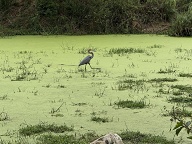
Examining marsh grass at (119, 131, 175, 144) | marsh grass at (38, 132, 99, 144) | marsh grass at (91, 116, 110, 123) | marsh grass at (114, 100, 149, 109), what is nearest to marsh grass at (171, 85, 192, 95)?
marsh grass at (114, 100, 149, 109)

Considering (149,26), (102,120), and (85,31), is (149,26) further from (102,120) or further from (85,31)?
(102,120)

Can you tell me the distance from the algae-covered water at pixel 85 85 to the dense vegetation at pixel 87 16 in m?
2.34

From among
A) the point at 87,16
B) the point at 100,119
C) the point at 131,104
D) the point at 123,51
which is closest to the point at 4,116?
the point at 100,119

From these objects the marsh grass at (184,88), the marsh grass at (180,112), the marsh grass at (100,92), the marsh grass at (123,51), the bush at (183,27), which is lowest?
the marsh grass at (180,112)

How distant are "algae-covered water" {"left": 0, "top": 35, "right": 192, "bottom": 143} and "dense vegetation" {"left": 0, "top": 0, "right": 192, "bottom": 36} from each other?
2.34 metres

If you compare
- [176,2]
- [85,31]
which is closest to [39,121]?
[85,31]

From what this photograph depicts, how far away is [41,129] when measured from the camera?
2734 mm

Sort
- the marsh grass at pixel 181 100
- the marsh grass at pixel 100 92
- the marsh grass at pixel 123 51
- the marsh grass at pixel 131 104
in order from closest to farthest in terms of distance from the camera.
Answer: the marsh grass at pixel 131 104 < the marsh grass at pixel 181 100 < the marsh grass at pixel 100 92 < the marsh grass at pixel 123 51

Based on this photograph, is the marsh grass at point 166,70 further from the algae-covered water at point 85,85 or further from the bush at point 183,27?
the bush at point 183,27

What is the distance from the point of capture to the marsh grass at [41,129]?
268cm

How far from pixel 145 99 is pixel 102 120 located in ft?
2.48

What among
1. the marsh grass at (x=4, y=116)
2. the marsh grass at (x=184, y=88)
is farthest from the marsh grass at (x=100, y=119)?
the marsh grass at (x=184, y=88)

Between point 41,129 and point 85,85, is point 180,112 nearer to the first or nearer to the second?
point 41,129

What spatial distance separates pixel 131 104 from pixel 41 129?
0.90 metres
